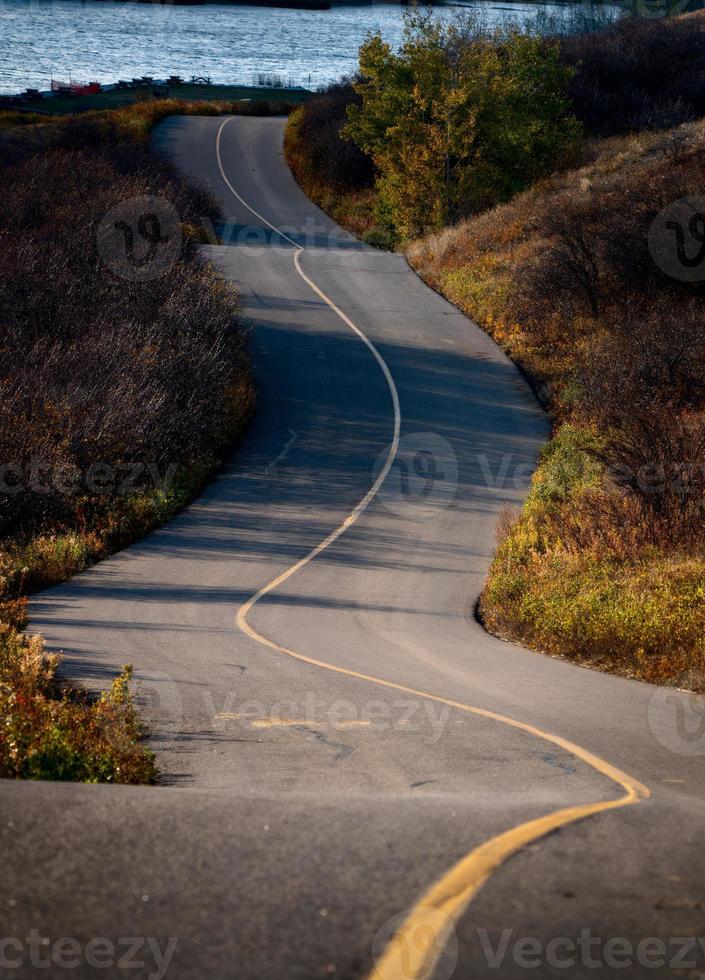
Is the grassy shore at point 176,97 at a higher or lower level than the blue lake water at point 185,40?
lower

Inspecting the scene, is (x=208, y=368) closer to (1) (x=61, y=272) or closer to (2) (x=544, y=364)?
(1) (x=61, y=272)

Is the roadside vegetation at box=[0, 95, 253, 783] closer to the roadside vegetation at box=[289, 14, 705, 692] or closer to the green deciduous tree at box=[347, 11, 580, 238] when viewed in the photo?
the roadside vegetation at box=[289, 14, 705, 692]

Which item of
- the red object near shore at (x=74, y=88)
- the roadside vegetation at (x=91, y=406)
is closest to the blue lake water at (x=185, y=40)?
the red object near shore at (x=74, y=88)

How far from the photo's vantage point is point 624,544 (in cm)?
1611

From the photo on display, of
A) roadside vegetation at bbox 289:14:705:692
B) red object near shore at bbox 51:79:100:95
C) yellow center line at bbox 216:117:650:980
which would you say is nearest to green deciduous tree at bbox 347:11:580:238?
roadside vegetation at bbox 289:14:705:692

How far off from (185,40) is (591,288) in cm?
10798

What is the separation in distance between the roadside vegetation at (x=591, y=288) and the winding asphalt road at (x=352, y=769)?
40.1 inches

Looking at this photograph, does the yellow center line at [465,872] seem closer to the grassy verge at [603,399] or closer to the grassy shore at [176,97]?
the grassy verge at [603,399]

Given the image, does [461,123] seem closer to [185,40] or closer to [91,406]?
[91,406]

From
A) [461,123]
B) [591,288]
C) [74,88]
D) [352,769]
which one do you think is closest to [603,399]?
[591,288]

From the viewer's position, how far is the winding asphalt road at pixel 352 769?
4098 millimetres

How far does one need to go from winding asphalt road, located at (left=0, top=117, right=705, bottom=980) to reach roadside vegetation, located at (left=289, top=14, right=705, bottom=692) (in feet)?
3.34

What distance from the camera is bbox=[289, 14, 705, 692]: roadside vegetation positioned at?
14.5 meters

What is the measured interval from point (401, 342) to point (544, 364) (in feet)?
16.4
